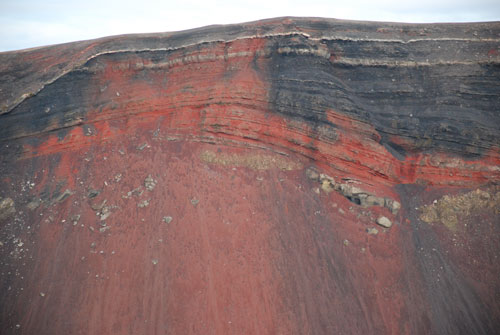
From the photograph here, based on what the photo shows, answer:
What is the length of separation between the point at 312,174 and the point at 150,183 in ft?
24.6

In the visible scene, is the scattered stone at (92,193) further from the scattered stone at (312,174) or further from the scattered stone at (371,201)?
the scattered stone at (371,201)

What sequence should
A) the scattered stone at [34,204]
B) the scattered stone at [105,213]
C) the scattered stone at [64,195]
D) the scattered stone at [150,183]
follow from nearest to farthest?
the scattered stone at [105,213] → the scattered stone at [34,204] → the scattered stone at [64,195] → the scattered stone at [150,183]

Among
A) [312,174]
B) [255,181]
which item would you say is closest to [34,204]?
[255,181]

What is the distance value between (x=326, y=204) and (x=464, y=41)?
34.3 feet

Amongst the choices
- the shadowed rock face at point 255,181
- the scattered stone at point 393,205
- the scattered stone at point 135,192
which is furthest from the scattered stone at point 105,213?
the scattered stone at point 393,205

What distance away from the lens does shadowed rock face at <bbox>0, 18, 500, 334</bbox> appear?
10477 millimetres

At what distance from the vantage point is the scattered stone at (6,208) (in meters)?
12.1

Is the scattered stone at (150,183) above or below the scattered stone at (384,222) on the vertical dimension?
above

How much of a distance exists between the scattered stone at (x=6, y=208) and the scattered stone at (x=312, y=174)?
506 inches

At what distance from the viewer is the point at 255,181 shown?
13.5 meters

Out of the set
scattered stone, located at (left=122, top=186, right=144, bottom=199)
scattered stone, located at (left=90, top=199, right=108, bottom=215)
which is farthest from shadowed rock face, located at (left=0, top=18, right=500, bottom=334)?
scattered stone, located at (left=122, top=186, right=144, bottom=199)

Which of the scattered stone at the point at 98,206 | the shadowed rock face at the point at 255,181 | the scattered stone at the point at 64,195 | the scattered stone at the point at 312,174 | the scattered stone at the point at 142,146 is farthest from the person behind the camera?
the scattered stone at the point at 142,146

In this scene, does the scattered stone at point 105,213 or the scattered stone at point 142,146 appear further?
the scattered stone at point 142,146

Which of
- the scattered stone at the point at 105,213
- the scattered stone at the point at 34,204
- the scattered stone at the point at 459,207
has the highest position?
the scattered stone at the point at 34,204
